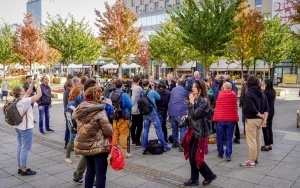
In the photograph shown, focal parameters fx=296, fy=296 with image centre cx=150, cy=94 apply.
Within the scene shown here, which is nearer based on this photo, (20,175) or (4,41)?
(20,175)

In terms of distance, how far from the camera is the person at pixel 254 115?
20.5 feet

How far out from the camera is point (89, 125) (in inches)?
164

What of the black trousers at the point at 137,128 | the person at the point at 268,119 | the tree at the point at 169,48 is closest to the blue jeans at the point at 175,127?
the black trousers at the point at 137,128

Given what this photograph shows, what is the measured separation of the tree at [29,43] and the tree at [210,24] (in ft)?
50.7

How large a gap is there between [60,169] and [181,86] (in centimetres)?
365

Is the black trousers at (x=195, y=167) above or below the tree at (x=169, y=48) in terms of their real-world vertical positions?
below

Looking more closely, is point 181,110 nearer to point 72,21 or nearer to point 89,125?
point 89,125

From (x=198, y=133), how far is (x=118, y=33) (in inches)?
859

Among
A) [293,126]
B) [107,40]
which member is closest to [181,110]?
[293,126]

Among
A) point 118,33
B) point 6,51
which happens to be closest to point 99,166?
point 118,33

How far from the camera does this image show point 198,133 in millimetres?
5141

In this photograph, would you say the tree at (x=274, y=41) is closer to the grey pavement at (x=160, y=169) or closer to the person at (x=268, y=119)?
the grey pavement at (x=160, y=169)

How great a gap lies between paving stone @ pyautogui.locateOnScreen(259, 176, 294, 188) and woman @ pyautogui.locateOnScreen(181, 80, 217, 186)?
1.02m

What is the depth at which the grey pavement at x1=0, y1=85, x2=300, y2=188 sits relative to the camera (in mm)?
5590
